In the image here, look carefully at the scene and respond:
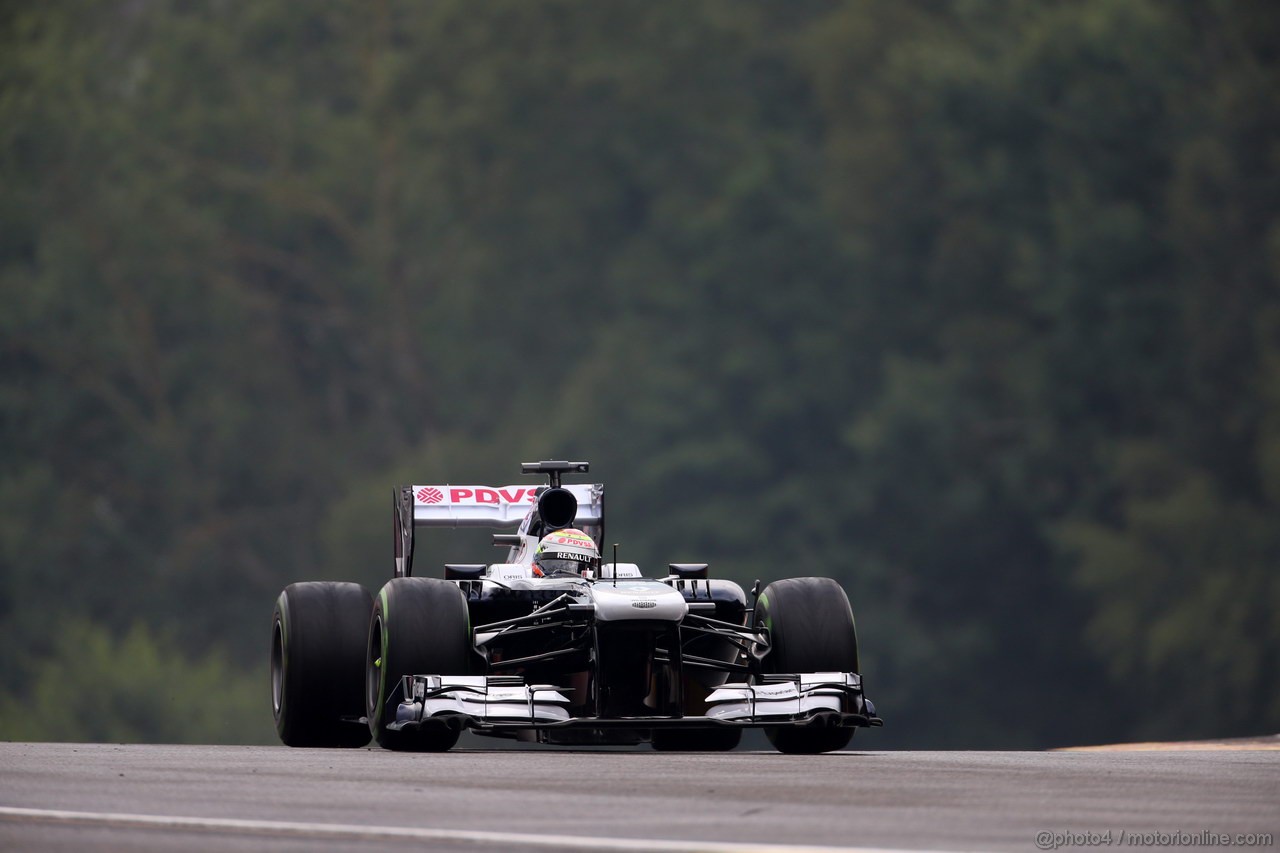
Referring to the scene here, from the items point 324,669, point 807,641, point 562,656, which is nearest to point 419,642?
point 562,656

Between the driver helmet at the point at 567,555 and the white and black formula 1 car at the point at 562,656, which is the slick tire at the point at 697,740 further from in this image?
the driver helmet at the point at 567,555

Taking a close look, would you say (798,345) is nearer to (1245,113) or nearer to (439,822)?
(1245,113)

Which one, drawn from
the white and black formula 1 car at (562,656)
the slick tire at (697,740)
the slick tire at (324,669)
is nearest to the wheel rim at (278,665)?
the white and black formula 1 car at (562,656)

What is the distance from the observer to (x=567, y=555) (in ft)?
60.3

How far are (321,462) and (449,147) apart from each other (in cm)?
843

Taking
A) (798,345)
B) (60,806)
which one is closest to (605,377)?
(798,345)

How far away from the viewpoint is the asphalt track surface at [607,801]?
10.1m

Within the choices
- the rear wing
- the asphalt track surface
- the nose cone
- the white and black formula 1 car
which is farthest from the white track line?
the rear wing

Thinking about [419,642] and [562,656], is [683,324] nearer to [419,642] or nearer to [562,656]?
[562,656]

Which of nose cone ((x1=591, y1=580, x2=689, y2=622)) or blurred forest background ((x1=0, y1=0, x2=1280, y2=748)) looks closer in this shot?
nose cone ((x1=591, y1=580, x2=689, y2=622))

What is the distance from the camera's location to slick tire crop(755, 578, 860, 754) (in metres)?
17.2

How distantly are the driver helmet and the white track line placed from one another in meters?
7.44

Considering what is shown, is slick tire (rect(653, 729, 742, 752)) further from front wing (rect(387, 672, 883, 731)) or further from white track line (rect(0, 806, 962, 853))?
white track line (rect(0, 806, 962, 853))

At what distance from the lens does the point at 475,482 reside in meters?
57.0
